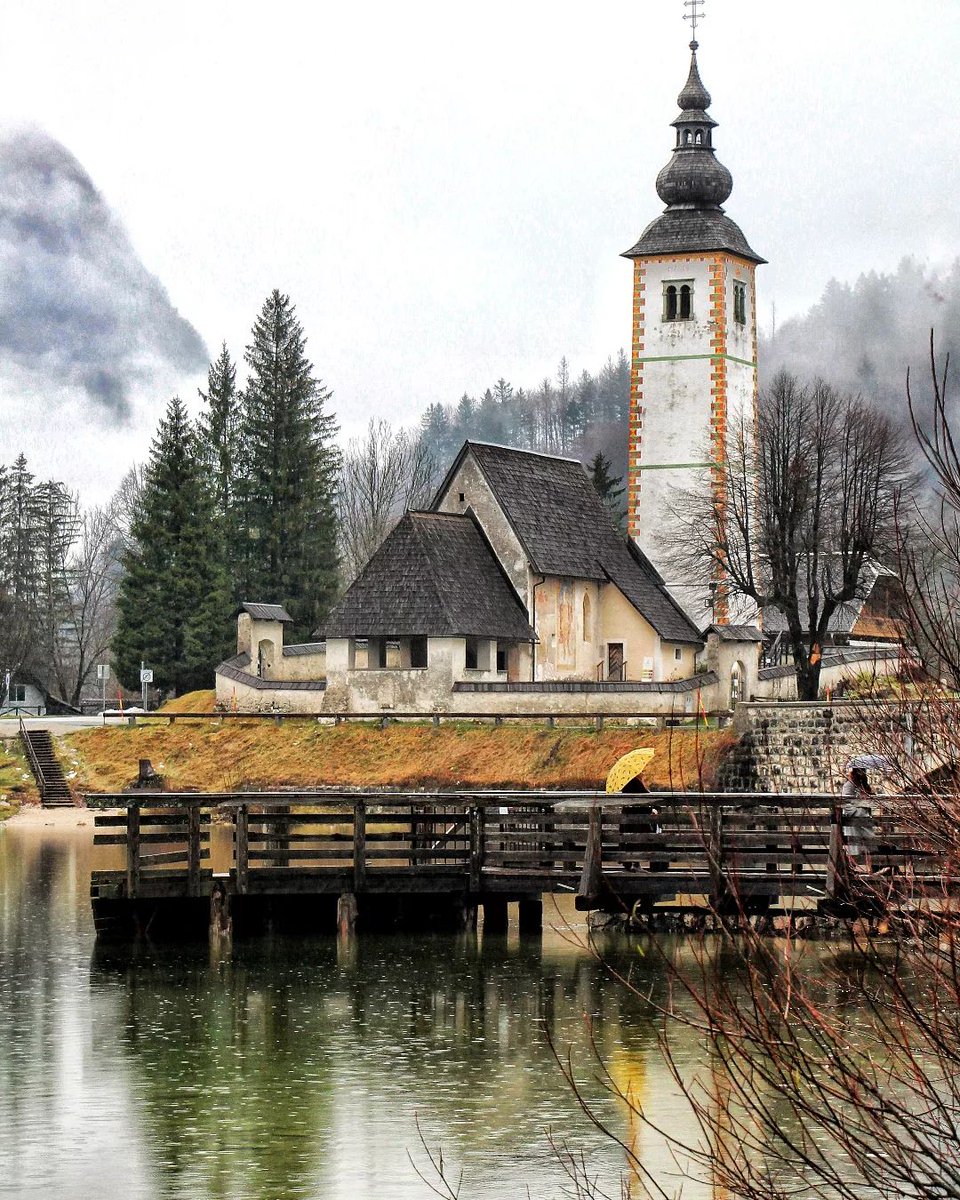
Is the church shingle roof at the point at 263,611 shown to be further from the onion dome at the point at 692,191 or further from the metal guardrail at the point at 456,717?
the onion dome at the point at 692,191

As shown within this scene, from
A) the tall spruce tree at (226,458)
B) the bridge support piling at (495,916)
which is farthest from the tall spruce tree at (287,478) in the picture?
the bridge support piling at (495,916)

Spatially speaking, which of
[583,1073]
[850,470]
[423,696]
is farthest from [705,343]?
[583,1073]

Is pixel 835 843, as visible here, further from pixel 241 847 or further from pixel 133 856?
pixel 133 856

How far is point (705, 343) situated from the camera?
6594 cm

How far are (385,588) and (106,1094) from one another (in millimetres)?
40280

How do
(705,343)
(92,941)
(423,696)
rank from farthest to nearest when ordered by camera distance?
(705,343), (423,696), (92,941)

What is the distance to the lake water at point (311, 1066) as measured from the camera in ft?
58.6

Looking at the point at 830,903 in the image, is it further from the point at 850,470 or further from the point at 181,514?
the point at 181,514

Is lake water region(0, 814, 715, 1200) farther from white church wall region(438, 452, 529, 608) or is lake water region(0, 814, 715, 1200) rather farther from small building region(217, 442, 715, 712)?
white church wall region(438, 452, 529, 608)

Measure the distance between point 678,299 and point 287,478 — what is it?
86.5 ft

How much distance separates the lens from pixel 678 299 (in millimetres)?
66375

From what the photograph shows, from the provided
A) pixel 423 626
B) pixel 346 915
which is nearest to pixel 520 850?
pixel 346 915

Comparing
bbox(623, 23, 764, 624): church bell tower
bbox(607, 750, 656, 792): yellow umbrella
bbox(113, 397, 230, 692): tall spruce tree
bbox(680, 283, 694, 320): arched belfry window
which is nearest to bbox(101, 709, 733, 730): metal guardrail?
bbox(623, 23, 764, 624): church bell tower

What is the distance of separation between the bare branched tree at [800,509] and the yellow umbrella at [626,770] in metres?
24.1
